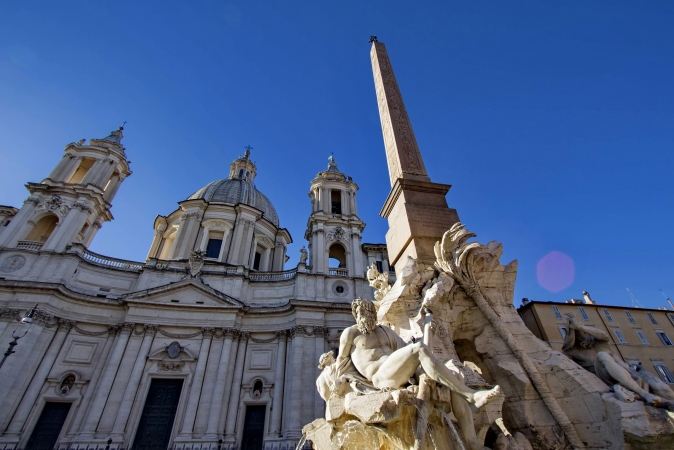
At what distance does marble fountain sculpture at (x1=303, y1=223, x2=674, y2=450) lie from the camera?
10.8 ft

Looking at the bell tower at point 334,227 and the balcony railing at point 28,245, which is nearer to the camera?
the balcony railing at point 28,245

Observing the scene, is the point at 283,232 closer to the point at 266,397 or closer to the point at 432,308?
the point at 266,397

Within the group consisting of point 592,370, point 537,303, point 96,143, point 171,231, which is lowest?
point 592,370

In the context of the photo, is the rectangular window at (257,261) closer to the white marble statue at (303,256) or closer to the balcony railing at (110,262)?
the white marble statue at (303,256)

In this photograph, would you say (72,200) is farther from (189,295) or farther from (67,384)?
(67,384)

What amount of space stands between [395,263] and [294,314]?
14.4 meters

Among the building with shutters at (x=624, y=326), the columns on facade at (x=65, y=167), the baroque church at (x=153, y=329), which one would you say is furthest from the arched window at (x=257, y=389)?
the columns on facade at (x=65, y=167)

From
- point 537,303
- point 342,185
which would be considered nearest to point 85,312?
point 342,185

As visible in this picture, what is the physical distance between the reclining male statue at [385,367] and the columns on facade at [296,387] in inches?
539

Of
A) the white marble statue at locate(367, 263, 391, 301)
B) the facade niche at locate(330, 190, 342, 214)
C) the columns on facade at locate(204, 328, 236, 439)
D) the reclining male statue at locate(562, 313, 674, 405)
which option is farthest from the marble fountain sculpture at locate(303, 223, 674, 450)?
the facade niche at locate(330, 190, 342, 214)

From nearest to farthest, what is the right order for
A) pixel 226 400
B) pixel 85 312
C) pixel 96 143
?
pixel 226 400, pixel 85 312, pixel 96 143

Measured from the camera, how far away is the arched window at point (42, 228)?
2212cm

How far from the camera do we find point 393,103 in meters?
9.34

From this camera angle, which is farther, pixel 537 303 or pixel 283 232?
pixel 283 232
